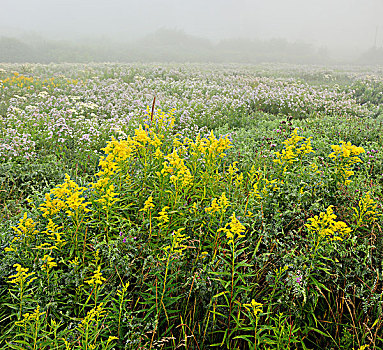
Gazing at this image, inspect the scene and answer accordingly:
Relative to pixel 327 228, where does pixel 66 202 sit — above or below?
above

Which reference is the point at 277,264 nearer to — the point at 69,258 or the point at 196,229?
the point at 196,229

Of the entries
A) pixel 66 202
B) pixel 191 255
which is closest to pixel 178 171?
pixel 191 255

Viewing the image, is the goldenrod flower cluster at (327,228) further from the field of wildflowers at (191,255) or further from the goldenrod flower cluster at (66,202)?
the goldenrod flower cluster at (66,202)

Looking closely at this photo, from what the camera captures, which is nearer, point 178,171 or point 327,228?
point 327,228

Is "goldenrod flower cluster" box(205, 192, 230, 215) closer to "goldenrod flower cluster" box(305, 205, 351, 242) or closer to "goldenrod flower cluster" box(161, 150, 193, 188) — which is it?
"goldenrod flower cluster" box(161, 150, 193, 188)

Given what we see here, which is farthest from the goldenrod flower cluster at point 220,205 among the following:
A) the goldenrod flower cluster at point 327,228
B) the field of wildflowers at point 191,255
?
the goldenrod flower cluster at point 327,228

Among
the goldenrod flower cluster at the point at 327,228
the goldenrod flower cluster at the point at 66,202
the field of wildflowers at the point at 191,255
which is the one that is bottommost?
the field of wildflowers at the point at 191,255

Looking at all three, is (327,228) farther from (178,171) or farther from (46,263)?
(46,263)

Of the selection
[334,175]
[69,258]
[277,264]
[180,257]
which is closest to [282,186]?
[334,175]

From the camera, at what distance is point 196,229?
292 cm

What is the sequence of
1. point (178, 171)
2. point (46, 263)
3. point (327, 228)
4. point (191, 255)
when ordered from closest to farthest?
point (46, 263) → point (327, 228) → point (191, 255) → point (178, 171)

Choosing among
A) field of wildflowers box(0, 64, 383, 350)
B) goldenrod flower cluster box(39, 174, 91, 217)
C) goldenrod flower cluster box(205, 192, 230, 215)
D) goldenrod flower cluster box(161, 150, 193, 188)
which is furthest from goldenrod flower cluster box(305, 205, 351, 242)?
goldenrod flower cluster box(39, 174, 91, 217)

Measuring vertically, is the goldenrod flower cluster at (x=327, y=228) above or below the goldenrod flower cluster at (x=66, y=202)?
below

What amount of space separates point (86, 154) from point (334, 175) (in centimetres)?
448
